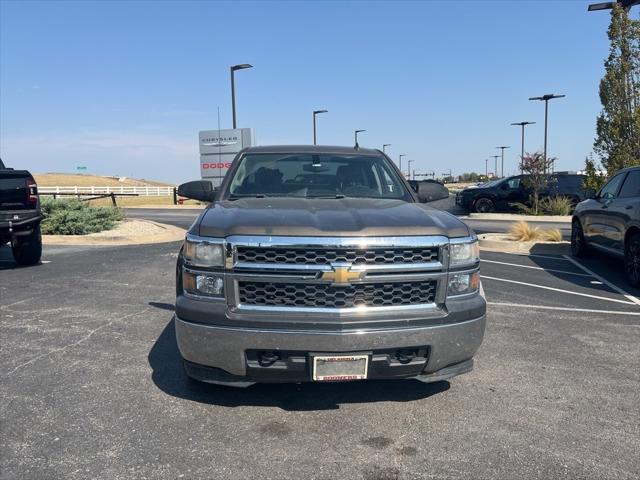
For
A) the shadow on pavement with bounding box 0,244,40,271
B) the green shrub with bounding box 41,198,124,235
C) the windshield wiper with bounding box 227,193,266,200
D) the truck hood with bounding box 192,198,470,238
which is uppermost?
the windshield wiper with bounding box 227,193,266,200

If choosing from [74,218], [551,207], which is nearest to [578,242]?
[74,218]

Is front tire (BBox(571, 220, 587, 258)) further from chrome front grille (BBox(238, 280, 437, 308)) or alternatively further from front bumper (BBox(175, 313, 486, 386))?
chrome front grille (BBox(238, 280, 437, 308))

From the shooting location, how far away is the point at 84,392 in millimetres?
3936

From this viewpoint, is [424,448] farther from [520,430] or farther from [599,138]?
[599,138]

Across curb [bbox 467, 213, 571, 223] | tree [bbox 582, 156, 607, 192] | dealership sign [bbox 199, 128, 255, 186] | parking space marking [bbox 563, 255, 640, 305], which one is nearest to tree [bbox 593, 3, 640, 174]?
tree [bbox 582, 156, 607, 192]

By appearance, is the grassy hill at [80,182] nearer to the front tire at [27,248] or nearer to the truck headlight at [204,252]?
the front tire at [27,248]

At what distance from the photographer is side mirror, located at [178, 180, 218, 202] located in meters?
4.96

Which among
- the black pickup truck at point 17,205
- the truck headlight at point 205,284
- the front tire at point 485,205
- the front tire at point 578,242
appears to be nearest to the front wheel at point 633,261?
the front tire at point 578,242

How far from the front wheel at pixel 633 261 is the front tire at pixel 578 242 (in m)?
2.43

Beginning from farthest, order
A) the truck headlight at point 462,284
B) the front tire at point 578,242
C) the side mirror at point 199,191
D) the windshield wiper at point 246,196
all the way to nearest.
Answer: the front tire at point 578,242, the side mirror at point 199,191, the windshield wiper at point 246,196, the truck headlight at point 462,284

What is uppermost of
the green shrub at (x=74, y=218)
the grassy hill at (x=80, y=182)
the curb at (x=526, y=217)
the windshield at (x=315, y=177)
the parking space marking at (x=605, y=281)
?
the grassy hill at (x=80, y=182)

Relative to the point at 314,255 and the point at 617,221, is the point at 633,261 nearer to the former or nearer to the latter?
the point at 617,221

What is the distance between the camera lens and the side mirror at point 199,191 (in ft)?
16.3

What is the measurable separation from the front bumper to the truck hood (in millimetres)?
577
